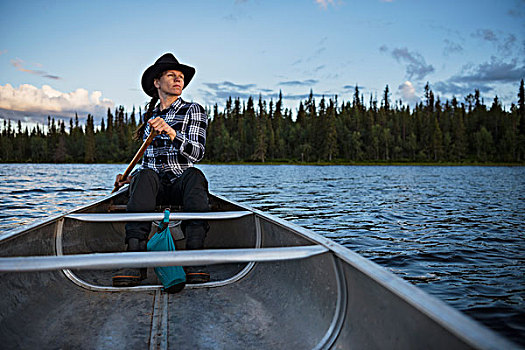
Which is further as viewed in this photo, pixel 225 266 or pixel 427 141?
pixel 427 141

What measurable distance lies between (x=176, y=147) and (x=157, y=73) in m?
1.04

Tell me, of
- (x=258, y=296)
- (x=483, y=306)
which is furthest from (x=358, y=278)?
(x=483, y=306)

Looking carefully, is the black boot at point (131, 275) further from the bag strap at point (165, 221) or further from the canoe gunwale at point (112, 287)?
the bag strap at point (165, 221)

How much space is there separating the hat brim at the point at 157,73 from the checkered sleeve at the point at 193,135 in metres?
0.43

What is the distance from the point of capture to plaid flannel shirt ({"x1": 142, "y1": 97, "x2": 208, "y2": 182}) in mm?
3940

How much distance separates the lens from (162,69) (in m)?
4.16

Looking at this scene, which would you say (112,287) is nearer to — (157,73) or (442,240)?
(157,73)

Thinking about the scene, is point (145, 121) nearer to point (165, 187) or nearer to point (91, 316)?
point (165, 187)

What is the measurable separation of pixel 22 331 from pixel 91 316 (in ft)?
1.62

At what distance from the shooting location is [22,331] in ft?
7.20

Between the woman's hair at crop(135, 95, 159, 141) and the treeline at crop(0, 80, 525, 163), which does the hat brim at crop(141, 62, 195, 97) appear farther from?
the treeline at crop(0, 80, 525, 163)

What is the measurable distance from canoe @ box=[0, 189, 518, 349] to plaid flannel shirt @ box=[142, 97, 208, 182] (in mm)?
935

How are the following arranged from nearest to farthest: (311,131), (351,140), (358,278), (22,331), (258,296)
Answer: (358,278), (22,331), (258,296), (351,140), (311,131)

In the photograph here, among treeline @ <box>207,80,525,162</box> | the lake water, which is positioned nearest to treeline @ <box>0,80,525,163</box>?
treeline @ <box>207,80,525,162</box>
